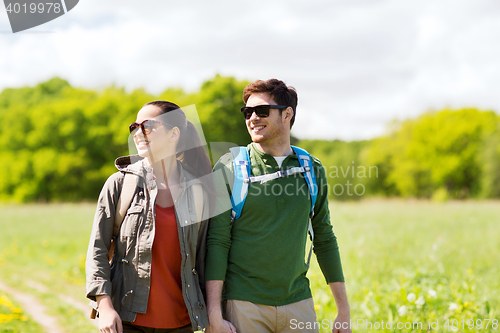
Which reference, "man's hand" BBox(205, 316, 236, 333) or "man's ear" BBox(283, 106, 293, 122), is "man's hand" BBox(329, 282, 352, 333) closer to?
"man's hand" BBox(205, 316, 236, 333)

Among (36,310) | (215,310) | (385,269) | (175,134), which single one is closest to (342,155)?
(385,269)

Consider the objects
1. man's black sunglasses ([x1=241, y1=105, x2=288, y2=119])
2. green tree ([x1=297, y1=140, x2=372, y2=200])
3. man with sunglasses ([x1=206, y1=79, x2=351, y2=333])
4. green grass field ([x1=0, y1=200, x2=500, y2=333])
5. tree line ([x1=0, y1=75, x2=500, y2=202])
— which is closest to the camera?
man with sunglasses ([x1=206, y1=79, x2=351, y2=333])

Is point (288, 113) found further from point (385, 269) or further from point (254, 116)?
point (385, 269)

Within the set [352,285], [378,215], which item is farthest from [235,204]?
[378,215]

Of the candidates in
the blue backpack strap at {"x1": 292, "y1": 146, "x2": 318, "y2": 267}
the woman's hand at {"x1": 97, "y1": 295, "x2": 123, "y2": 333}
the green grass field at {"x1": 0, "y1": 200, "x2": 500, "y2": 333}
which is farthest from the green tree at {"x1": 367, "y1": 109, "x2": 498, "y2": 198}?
the woman's hand at {"x1": 97, "y1": 295, "x2": 123, "y2": 333}

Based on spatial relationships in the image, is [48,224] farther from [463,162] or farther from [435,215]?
[463,162]

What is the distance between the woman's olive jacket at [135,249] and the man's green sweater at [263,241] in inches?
7.2

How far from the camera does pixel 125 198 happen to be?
2381mm

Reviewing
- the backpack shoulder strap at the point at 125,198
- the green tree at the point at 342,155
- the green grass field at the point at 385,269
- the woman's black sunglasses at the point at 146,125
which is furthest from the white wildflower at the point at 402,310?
the green tree at the point at 342,155

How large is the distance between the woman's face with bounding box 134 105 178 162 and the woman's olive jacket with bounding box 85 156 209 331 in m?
0.12

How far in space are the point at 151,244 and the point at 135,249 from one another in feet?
0.39

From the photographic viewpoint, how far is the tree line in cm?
3353

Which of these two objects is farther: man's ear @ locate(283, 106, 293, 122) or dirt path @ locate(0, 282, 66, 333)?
dirt path @ locate(0, 282, 66, 333)

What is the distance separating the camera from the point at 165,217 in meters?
2.43
